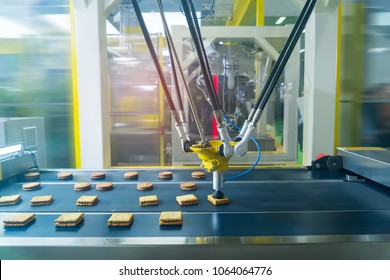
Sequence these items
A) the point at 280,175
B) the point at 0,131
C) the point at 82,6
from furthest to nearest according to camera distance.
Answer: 1. the point at 82,6
2. the point at 0,131
3. the point at 280,175

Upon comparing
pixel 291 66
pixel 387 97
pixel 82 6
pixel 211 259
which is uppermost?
pixel 82 6

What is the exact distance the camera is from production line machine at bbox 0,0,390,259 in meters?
0.69

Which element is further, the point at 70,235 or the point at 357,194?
the point at 357,194

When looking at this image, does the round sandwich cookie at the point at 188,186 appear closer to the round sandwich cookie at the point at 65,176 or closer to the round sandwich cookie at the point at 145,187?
the round sandwich cookie at the point at 145,187

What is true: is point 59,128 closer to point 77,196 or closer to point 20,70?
point 20,70

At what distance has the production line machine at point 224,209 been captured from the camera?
0.69 metres

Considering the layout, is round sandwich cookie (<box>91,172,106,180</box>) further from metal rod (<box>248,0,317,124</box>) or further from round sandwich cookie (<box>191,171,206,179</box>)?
metal rod (<box>248,0,317,124</box>)

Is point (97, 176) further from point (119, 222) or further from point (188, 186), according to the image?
point (119, 222)

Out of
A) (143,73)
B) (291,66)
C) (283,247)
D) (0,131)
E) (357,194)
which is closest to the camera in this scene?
(283,247)

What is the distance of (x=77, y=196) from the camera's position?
3.59 feet

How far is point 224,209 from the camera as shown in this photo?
3.10 feet

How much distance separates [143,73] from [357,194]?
10.1ft

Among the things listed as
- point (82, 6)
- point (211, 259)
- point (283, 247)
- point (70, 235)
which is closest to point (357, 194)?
point (283, 247)

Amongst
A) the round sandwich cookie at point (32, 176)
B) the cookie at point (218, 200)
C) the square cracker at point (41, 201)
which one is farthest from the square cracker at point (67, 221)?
the round sandwich cookie at point (32, 176)
